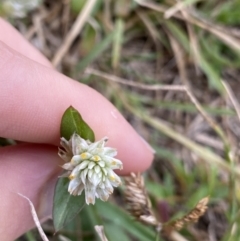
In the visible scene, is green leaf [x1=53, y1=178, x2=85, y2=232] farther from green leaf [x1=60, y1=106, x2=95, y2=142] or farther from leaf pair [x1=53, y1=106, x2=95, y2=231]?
green leaf [x1=60, y1=106, x2=95, y2=142]

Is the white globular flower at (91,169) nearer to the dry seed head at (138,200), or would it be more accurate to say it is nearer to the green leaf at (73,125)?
the green leaf at (73,125)

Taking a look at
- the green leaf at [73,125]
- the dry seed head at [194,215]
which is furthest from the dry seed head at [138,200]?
the green leaf at [73,125]

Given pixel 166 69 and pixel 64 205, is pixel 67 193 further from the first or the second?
pixel 166 69

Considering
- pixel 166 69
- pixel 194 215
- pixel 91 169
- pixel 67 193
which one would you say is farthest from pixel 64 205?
pixel 166 69

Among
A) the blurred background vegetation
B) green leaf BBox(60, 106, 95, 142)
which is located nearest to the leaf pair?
green leaf BBox(60, 106, 95, 142)

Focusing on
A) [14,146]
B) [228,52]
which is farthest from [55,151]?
[228,52]
